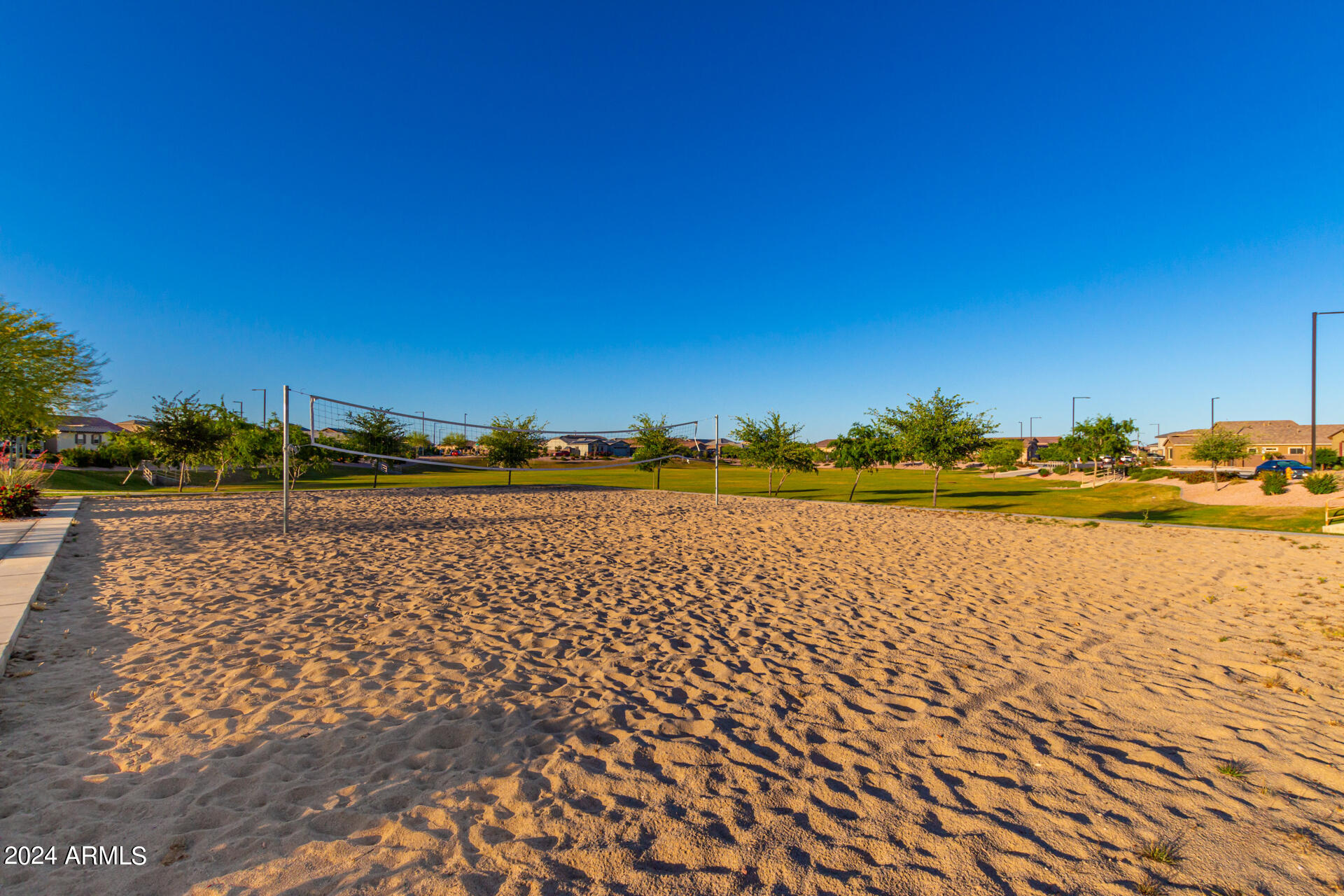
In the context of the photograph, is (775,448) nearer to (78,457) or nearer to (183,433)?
(183,433)

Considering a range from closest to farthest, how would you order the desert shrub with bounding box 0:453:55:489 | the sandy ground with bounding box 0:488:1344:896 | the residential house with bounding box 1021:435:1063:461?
the sandy ground with bounding box 0:488:1344:896, the desert shrub with bounding box 0:453:55:489, the residential house with bounding box 1021:435:1063:461

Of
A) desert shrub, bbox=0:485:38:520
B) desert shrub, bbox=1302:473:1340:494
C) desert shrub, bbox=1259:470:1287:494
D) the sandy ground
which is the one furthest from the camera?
desert shrub, bbox=1259:470:1287:494

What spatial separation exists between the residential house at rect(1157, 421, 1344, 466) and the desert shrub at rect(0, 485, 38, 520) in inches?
3489

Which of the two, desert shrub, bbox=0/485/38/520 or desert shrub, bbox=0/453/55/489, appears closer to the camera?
desert shrub, bbox=0/485/38/520

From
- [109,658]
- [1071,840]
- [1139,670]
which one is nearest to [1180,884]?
[1071,840]

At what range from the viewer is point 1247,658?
518 cm

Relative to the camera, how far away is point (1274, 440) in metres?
67.8

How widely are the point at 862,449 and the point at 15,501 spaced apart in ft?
89.3

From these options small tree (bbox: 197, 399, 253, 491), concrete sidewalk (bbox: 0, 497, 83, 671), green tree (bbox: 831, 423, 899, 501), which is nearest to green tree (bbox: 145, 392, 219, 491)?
small tree (bbox: 197, 399, 253, 491)

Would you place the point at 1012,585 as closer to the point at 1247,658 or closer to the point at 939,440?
the point at 1247,658

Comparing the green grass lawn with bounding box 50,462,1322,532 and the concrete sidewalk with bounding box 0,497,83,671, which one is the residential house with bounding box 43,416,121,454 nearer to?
the green grass lawn with bounding box 50,462,1322,532

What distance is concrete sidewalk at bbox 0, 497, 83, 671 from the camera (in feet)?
16.8

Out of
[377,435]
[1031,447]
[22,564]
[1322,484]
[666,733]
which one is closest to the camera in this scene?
[666,733]

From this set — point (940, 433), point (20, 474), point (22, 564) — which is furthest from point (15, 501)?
point (940, 433)
